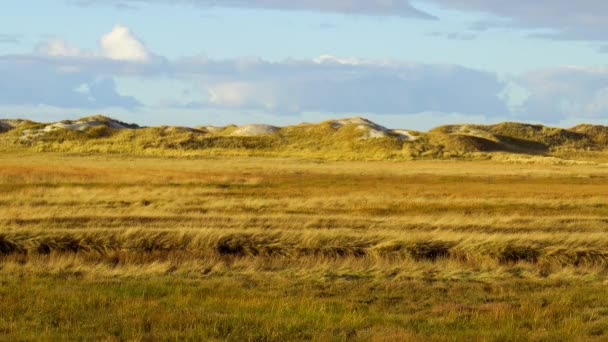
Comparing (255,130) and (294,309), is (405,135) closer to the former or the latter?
(255,130)

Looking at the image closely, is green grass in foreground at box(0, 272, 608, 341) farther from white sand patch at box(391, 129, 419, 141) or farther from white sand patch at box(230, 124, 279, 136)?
white sand patch at box(230, 124, 279, 136)

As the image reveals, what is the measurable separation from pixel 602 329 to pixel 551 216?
1937 centimetres

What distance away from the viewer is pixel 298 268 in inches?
681

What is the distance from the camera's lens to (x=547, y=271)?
698 inches

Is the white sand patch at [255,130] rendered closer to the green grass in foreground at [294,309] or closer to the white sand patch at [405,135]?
the white sand patch at [405,135]

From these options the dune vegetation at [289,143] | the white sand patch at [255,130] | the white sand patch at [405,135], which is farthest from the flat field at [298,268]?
the white sand patch at [255,130]

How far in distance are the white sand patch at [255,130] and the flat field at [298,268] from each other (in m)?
88.6

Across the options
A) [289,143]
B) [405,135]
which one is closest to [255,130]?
[289,143]

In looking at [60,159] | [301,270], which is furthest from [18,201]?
[60,159]

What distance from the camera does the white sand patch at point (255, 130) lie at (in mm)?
127375

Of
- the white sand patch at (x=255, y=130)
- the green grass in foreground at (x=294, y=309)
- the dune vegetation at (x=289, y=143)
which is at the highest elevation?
the white sand patch at (x=255, y=130)

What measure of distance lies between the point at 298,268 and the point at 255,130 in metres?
113

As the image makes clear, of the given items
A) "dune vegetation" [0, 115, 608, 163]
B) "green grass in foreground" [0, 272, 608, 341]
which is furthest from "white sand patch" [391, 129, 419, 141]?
"green grass in foreground" [0, 272, 608, 341]

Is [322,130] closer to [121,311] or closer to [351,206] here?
[351,206]
